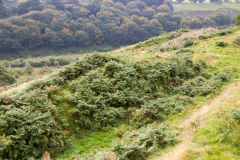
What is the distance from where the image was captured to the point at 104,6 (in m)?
136

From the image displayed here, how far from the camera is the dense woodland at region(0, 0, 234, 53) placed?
99.2 m

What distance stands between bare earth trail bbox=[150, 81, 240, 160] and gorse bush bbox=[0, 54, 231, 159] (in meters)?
0.67

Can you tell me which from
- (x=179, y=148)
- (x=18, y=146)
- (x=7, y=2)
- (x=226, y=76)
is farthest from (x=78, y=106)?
(x=7, y=2)

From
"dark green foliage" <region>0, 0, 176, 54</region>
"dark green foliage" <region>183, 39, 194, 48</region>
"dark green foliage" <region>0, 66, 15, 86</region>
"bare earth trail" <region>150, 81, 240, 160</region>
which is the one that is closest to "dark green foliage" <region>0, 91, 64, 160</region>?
"bare earth trail" <region>150, 81, 240, 160</region>

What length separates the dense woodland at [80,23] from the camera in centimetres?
9925

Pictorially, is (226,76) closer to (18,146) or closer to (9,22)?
(18,146)

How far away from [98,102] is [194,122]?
17.8ft

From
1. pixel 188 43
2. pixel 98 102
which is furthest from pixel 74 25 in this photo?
pixel 98 102

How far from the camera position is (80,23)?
119938 millimetres

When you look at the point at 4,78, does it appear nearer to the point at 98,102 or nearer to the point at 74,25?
the point at 98,102

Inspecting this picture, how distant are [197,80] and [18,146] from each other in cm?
1360

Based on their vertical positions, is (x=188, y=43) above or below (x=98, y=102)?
above

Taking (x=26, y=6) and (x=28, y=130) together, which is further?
(x=26, y=6)

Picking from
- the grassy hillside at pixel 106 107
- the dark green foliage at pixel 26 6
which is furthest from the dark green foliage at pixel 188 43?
the dark green foliage at pixel 26 6
